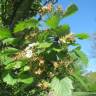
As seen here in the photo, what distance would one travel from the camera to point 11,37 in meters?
2.37

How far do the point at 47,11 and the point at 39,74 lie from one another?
617 millimetres

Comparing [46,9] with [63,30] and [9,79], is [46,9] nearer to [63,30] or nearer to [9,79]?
[63,30]

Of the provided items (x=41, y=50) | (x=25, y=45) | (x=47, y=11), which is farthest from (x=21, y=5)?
(x=41, y=50)

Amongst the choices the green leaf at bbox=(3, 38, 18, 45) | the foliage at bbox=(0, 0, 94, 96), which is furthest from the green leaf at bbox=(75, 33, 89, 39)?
the green leaf at bbox=(3, 38, 18, 45)

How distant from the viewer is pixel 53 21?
6.99ft

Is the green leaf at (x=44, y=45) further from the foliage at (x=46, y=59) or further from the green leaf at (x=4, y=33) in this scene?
the green leaf at (x=4, y=33)

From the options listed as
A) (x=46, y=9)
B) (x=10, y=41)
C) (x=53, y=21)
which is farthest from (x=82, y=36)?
(x=46, y=9)

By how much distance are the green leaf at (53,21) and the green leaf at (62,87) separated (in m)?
0.31

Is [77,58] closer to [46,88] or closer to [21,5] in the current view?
[46,88]

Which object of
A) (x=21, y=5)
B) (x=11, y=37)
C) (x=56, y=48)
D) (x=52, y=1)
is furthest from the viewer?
(x=52, y=1)

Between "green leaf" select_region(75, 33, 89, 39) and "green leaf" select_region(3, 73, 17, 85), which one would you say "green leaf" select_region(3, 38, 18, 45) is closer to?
"green leaf" select_region(3, 73, 17, 85)

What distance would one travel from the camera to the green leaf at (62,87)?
2.15 meters

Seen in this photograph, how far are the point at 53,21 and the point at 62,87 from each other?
1.26 feet

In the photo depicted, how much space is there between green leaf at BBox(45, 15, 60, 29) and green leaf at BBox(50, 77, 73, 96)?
312 mm
